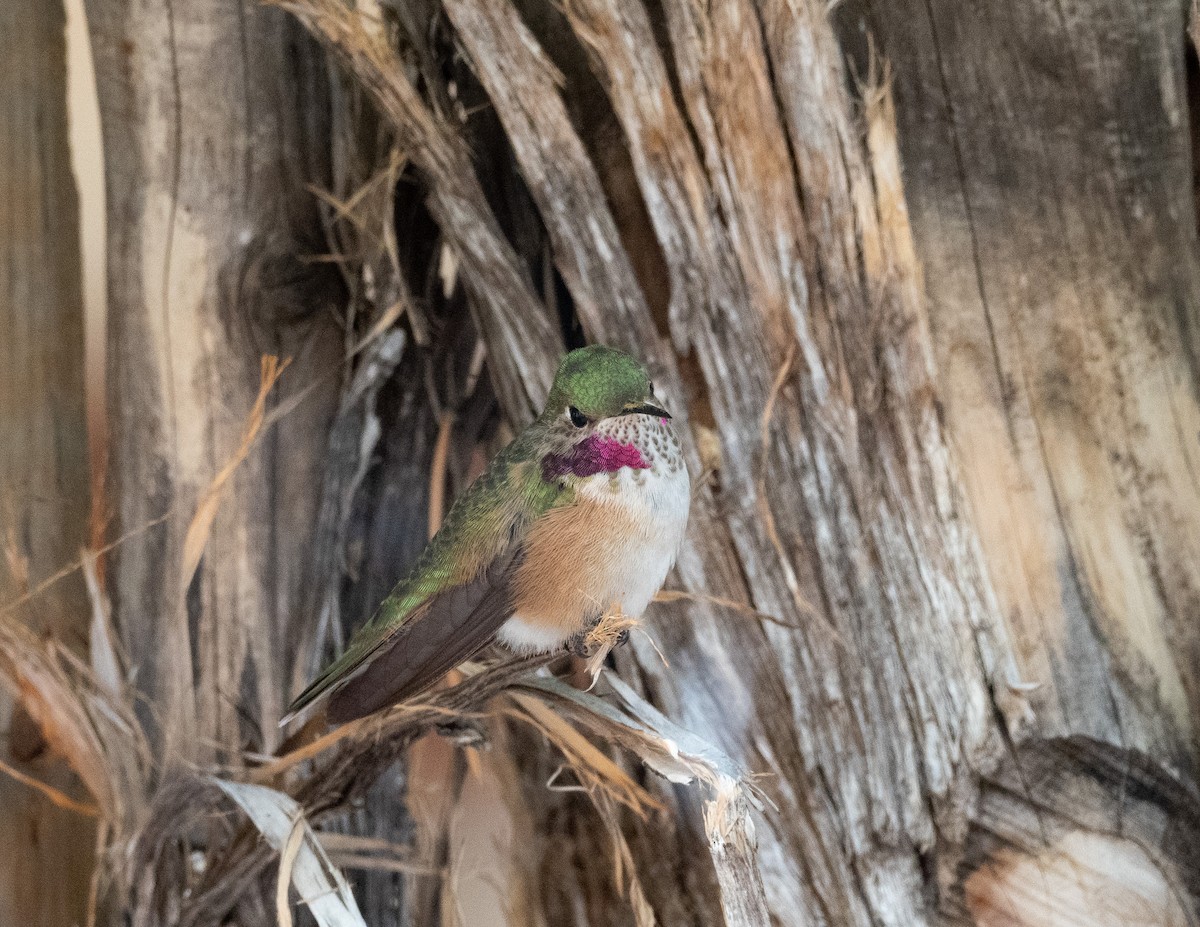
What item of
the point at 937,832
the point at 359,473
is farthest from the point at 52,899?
the point at 937,832

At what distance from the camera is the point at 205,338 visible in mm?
1728

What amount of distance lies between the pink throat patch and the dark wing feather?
118 millimetres

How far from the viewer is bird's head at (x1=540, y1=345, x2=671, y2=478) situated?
3.91 ft

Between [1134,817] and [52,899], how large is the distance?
1549mm

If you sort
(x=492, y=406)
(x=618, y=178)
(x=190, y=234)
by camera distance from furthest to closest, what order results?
(x=492, y=406) < (x=190, y=234) < (x=618, y=178)

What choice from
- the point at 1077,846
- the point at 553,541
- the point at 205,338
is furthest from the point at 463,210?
the point at 1077,846

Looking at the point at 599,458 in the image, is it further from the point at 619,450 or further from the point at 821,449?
the point at 821,449

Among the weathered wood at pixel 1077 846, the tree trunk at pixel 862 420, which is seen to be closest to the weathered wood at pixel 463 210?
the tree trunk at pixel 862 420

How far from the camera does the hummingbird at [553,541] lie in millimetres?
1200

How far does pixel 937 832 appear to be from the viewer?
1.44m

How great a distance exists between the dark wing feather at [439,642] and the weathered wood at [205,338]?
507 mm

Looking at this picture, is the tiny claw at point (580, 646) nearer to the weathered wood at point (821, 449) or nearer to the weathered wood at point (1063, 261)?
the weathered wood at point (821, 449)

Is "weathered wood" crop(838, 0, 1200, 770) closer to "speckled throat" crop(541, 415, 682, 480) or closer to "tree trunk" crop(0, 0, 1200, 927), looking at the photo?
"tree trunk" crop(0, 0, 1200, 927)

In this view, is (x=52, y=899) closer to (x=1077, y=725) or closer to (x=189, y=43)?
(x=189, y=43)
